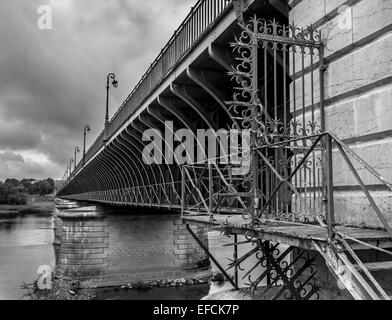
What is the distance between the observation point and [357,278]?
336 cm

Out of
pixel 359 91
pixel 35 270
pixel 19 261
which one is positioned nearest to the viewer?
pixel 359 91

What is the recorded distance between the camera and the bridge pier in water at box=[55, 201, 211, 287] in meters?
25.9

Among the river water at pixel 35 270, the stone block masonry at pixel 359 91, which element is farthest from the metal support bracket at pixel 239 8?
the river water at pixel 35 270

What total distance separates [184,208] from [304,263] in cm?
241

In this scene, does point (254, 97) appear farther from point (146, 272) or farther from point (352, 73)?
point (146, 272)

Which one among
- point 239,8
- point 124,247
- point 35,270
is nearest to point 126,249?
point 124,247

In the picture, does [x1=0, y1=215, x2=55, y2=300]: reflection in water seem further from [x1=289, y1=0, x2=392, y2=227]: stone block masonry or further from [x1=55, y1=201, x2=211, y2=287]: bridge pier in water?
[x1=289, y1=0, x2=392, y2=227]: stone block masonry

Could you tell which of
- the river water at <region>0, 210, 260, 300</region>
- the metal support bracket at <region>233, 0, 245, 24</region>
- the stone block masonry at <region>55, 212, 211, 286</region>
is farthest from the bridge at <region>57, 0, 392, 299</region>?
the stone block masonry at <region>55, 212, 211, 286</region>

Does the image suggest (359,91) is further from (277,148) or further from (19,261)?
(19,261)

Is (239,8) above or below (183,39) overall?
below

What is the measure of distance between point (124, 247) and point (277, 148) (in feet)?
72.0

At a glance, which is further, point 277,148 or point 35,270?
point 35,270

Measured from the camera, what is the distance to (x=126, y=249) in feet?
87.7

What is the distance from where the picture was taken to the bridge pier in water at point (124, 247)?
2591cm
